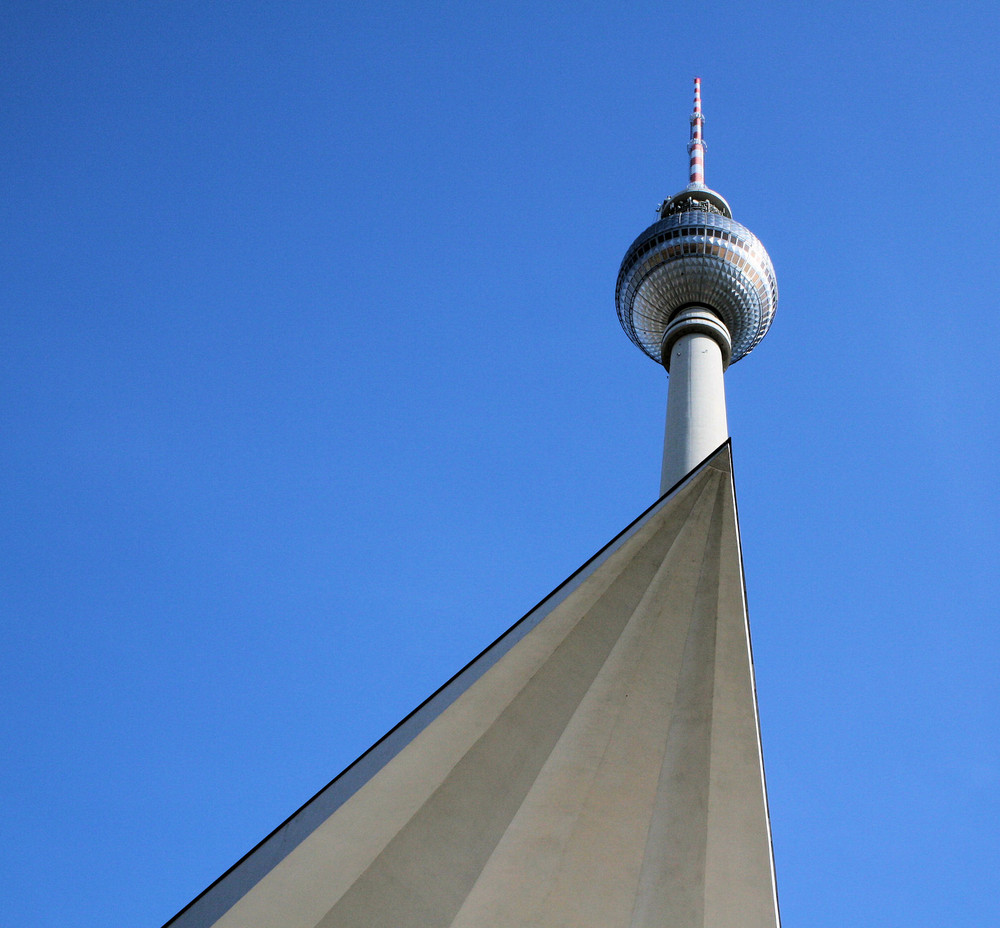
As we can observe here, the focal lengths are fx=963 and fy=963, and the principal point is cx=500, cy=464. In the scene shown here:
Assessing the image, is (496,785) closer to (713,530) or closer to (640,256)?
(713,530)

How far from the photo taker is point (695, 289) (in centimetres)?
3114

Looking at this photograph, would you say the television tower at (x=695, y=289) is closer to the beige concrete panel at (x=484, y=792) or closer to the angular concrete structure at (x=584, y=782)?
the angular concrete structure at (x=584, y=782)

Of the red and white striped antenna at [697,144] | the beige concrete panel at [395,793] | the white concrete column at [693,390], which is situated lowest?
the beige concrete panel at [395,793]

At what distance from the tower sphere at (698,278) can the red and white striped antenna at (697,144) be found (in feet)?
12.2

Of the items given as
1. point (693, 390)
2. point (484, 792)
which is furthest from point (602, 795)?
point (693, 390)

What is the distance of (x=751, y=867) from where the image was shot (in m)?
11.1

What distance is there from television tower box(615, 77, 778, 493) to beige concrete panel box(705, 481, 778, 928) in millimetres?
15812

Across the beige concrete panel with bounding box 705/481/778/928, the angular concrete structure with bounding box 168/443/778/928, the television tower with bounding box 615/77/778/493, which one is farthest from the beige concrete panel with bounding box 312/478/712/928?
the television tower with bounding box 615/77/778/493

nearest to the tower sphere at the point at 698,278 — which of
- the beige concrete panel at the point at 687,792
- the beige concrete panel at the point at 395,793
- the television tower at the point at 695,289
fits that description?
the television tower at the point at 695,289

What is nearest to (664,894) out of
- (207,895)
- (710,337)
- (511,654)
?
(511,654)

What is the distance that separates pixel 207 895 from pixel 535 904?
12.4ft

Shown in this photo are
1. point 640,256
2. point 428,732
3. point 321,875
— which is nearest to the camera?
point 321,875

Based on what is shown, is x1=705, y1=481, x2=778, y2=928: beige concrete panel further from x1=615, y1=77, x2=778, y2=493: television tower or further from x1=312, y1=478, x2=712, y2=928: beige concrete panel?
x1=615, y1=77, x2=778, y2=493: television tower

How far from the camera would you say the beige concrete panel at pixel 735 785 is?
11047mm
